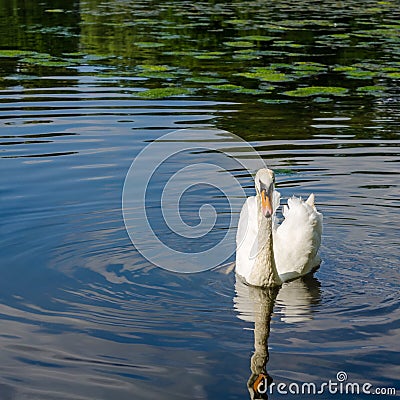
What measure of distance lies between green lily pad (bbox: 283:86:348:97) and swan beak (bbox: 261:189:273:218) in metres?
10.0

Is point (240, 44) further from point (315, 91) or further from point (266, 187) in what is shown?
point (266, 187)

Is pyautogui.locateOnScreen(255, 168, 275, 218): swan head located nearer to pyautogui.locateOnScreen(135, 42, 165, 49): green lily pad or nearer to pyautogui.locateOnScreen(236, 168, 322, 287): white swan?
pyautogui.locateOnScreen(236, 168, 322, 287): white swan

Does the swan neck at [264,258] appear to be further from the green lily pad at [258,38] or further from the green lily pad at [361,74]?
the green lily pad at [258,38]

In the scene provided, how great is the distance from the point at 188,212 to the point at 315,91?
8198 mm

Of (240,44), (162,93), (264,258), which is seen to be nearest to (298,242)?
(264,258)

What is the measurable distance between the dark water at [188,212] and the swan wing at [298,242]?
0.56ft

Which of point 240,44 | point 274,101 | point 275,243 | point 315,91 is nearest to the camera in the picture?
point 275,243

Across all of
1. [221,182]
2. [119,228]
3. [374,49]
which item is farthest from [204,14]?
[119,228]

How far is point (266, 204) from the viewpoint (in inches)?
331

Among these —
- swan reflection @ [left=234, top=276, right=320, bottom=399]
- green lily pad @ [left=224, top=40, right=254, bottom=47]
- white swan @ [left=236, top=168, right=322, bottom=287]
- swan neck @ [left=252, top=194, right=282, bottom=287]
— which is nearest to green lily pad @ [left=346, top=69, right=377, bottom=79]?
green lily pad @ [left=224, top=40, right=254, bottom=47]

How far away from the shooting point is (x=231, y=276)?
30.5 ft

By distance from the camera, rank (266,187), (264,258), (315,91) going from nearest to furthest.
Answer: (266,187), (264,258), (315,91)

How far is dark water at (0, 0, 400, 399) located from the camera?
7094 millimetres

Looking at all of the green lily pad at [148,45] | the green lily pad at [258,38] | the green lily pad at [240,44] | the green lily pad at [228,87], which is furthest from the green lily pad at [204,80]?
the green lily pad at [258,38]
